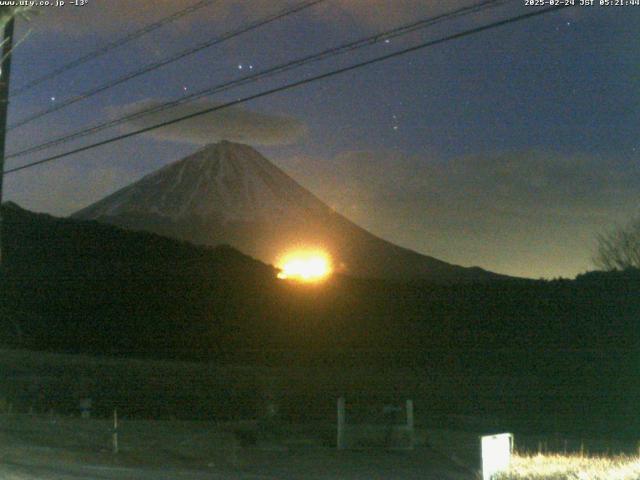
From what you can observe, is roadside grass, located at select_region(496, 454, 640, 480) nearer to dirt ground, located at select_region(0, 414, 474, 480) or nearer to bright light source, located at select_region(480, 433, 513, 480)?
bright light source, located at select_region(480, 433, 513, 480)

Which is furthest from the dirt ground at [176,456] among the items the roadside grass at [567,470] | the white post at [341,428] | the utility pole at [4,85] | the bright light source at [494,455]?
the utility pole at [4,85]

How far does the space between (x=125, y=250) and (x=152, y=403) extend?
3923 cm

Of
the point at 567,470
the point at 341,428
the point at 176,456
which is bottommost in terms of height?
the point at 176,456

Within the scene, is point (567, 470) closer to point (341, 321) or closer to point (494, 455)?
point (494, 455)

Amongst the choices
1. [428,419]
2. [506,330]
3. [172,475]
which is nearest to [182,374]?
[428,419]

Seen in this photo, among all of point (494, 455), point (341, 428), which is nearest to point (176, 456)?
point (341, 428)

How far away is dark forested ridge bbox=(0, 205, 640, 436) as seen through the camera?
4316 cm

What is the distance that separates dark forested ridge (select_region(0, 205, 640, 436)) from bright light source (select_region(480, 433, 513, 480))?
23194 millimetres

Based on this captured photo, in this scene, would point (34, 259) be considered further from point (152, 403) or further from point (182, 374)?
point (152, 403)

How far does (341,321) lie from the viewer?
52.8 metres

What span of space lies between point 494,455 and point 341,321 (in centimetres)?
4032

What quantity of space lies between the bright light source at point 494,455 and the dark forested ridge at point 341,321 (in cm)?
2319

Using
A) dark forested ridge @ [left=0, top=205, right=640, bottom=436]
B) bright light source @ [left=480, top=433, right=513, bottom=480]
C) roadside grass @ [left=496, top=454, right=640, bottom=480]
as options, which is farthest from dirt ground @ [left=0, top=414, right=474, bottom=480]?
dark forested ridge @ [left=0, top=205, right=640, bottom=436]

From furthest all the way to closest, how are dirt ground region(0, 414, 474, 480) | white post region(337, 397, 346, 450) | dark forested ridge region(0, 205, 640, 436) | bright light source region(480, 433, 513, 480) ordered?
dark forested ridge region(0, 205, 640, 436), white post region(337, 397, 346, 450), dirt ground region(0, 414, 474, 480), bright light source region(480, 433, 513, 480)
